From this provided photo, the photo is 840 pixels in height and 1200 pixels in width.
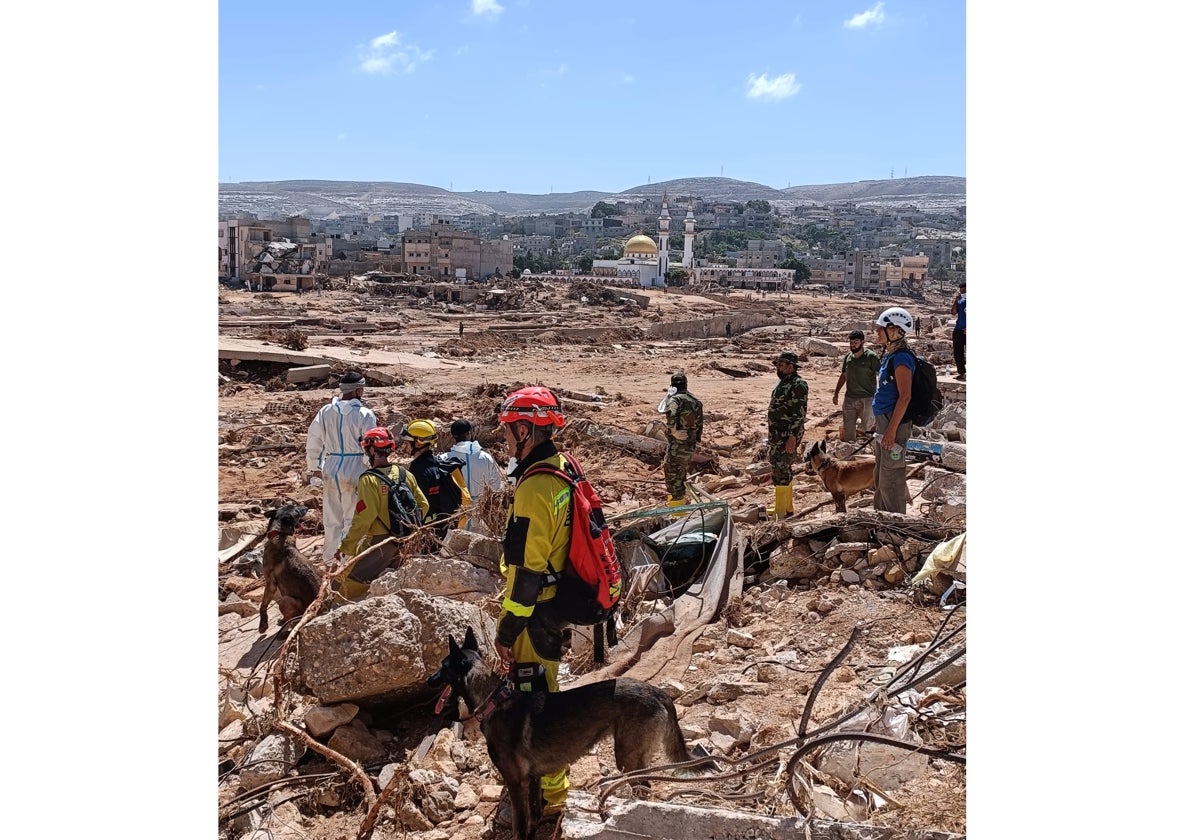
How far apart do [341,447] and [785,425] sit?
119 inches

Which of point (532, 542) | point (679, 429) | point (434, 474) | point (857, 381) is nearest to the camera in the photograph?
point (532, 542)

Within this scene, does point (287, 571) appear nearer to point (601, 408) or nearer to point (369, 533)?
point (369, 533)

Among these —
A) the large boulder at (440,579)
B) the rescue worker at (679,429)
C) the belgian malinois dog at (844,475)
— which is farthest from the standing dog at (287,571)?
the belgian malinois dog at (844,475)

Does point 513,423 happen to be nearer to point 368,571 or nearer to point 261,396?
point 368,571

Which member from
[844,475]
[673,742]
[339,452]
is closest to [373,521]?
[339,452]

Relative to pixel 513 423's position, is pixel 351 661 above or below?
below

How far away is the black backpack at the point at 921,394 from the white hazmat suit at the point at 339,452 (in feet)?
10.5

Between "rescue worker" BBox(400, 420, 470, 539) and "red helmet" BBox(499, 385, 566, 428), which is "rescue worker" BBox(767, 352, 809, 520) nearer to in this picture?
"rescue worker" BBox(400, 420, 470, 539)

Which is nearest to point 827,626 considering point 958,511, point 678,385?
point 958,511

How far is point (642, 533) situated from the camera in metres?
6.35

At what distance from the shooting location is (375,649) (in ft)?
13.7

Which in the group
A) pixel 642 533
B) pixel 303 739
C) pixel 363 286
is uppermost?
pixel 363 286

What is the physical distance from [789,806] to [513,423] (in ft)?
4.65

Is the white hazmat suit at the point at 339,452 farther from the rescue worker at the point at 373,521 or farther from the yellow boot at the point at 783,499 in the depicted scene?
the yellow boot at the point at 783,499
